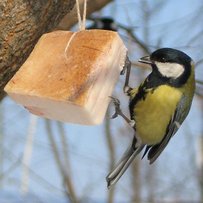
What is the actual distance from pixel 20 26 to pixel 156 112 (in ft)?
2.02

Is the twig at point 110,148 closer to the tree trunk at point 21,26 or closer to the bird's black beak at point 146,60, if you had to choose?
the bird's black beak at point 146,60

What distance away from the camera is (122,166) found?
165cm

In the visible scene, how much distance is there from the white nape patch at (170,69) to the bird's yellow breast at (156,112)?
52mm

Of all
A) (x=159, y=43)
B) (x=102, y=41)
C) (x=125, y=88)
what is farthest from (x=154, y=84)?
(x=159, y=43)

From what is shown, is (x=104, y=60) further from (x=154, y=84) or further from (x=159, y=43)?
(x=159, y=43)

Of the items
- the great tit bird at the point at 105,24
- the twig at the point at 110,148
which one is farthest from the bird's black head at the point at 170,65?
the twig at the point at 110,148

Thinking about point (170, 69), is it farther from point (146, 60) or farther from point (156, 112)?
point (156, 112)

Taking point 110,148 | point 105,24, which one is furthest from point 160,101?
point 110,148

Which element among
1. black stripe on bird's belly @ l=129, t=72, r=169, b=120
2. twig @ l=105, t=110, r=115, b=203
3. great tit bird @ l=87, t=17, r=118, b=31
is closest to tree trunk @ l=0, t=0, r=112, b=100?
black stripe on bird's belly @ l=129, t=72, r=169, b=120

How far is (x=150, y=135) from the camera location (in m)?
1.67

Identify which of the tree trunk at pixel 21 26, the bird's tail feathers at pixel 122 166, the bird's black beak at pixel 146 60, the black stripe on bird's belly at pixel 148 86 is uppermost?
the tree trunk at pixel 21 26

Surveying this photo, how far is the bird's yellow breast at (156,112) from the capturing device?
61.4 inches

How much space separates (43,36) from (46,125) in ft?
8.24

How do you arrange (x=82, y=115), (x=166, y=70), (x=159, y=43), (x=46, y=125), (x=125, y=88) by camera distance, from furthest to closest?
(x=46, y=125), (x=159, y=43), (x=125, y=88), (x=166, y=70), (x=82, y=115)
